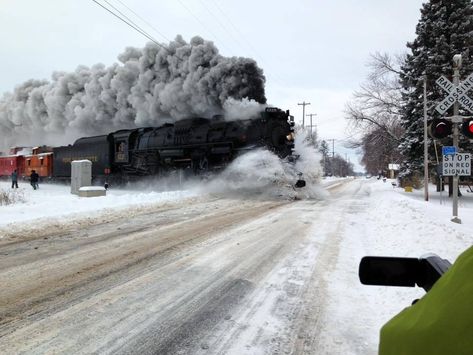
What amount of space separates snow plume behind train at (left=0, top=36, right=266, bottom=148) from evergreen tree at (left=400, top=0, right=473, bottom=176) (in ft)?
30.3

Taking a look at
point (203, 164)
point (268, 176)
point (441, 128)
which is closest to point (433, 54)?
point (268, 176)

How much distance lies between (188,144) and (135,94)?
12.2 metres

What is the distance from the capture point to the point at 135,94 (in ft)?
99.6

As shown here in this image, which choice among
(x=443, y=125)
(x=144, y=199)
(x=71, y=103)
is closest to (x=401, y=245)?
(x=443, y=125)

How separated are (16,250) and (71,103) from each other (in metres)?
34.6

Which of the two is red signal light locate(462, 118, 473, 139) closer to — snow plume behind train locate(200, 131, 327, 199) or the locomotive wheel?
snow plume behind train locate(200, 131, 327, 199)

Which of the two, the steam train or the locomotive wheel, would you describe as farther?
the locomotive wheel

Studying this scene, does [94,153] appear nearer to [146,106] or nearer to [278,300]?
[146,106]

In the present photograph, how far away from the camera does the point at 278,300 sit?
183 inches

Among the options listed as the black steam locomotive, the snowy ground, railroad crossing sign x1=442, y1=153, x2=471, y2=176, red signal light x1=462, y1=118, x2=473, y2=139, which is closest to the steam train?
the black steam locomotive

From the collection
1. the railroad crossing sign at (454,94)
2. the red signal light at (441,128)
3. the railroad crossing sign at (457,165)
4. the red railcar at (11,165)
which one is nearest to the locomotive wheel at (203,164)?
the railroad crossing sign at (457,165)

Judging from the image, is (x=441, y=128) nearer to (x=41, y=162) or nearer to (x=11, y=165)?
(x=41, y=162)

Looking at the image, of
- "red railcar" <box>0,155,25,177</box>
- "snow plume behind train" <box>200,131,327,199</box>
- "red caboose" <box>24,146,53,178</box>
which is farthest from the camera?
"red railcar" <box>0,155,25,177</box>

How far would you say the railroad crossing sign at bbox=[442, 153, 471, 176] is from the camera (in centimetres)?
995
